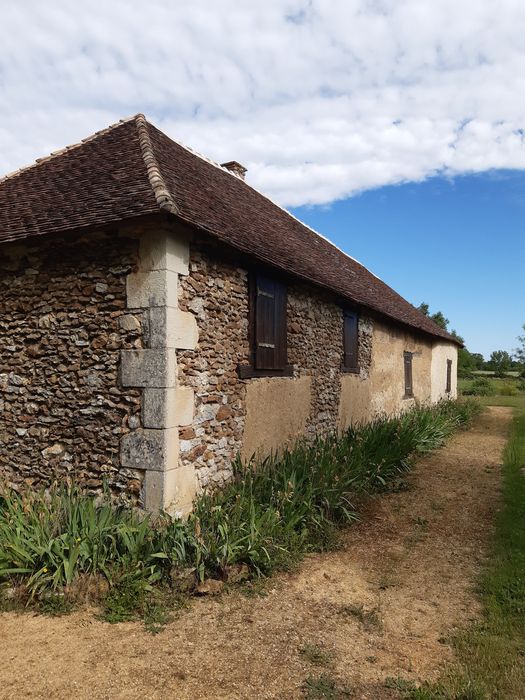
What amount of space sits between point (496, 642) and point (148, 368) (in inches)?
152

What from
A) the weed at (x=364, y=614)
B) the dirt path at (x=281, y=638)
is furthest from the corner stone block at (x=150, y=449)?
the weed at (x=364, y=614)

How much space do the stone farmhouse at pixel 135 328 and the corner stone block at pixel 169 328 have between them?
0.02 metres

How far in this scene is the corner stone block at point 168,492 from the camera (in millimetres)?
5340

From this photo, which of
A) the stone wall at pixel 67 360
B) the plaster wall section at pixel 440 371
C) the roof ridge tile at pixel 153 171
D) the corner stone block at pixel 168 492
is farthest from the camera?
the plaster wall section at pixel 440 371

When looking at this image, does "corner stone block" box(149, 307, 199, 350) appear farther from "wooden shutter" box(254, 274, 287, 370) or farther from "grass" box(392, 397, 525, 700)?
"grass" box(392, 397, 525, 700)

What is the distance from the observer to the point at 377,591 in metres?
4.77

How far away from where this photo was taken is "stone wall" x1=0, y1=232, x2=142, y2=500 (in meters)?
5.61

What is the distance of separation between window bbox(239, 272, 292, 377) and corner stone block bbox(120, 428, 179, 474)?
1607mm

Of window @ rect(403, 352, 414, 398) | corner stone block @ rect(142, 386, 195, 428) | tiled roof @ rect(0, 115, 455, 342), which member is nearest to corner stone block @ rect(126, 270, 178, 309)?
tiled roof @ rect(0, 115, 455, 342)

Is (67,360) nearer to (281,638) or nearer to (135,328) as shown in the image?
(135,328)

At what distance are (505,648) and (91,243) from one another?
5.31m

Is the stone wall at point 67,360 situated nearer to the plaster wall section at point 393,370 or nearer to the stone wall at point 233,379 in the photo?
the stone wall at point 233,379

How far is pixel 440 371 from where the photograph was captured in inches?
776

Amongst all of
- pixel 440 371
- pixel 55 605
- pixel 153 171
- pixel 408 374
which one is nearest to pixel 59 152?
pixel 153 171
